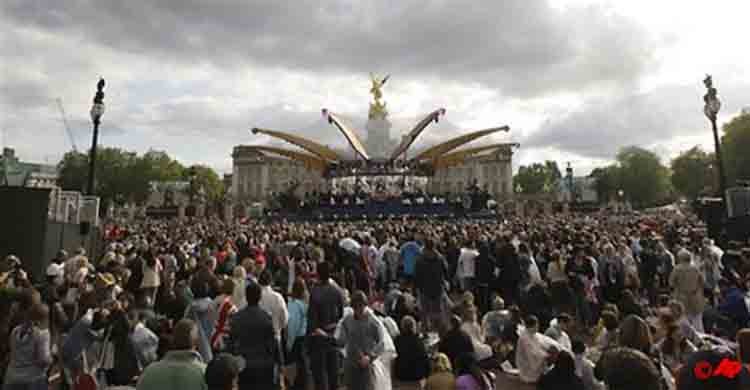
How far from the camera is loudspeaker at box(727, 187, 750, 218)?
43.8 feet

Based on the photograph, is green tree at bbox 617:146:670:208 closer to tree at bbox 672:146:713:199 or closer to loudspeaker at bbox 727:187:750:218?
tree at bbox 672:146:713:199

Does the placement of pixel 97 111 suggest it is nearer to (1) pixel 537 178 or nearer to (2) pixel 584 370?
(2) pixel 584 370

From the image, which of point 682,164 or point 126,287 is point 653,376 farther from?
point 682,164

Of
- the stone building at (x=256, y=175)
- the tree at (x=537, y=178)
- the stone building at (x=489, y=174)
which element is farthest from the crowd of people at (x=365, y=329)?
the tree at (x=537, y=178)

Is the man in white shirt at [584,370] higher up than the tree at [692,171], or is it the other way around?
the tree at [692,171]

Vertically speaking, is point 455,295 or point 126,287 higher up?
point 126,287

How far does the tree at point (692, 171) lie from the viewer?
6219 cm

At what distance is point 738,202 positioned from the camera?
44.4ft

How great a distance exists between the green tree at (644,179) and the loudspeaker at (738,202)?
77.6 metres

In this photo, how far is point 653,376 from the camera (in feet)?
7.55

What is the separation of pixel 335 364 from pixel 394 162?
49.1 meters

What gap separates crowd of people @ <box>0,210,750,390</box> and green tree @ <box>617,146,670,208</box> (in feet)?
274

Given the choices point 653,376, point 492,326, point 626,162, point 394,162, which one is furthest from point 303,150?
point 626,162

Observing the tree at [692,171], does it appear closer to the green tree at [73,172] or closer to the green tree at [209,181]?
the green tree at [209,181]
